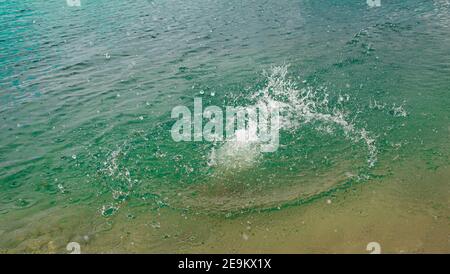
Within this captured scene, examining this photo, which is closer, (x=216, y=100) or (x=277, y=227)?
(x=277, y=227)

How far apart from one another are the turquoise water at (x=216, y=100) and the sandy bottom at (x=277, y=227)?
0.33 m

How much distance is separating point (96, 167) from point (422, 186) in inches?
338

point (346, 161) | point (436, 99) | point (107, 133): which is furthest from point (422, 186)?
point (107, 133)

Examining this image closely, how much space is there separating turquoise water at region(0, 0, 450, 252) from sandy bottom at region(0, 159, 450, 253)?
331 millimetres

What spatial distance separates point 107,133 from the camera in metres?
11.5

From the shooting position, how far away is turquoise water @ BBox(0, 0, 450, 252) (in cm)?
931

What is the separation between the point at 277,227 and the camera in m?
7.98

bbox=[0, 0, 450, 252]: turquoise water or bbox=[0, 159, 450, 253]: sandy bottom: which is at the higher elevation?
bbox=[0, 0, 450, 252]: turquoise water

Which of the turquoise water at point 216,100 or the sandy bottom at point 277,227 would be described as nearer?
the sandy bottom at point 277,227

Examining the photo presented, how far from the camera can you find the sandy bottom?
7.51 metres

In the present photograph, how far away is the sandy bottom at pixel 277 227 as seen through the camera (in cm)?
751

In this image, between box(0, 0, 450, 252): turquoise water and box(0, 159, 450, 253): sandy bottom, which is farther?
box(0, 0, 450, 252): turquoise water

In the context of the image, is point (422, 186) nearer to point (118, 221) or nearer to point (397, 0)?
point (118, 221)

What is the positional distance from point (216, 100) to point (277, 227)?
6.13 m
